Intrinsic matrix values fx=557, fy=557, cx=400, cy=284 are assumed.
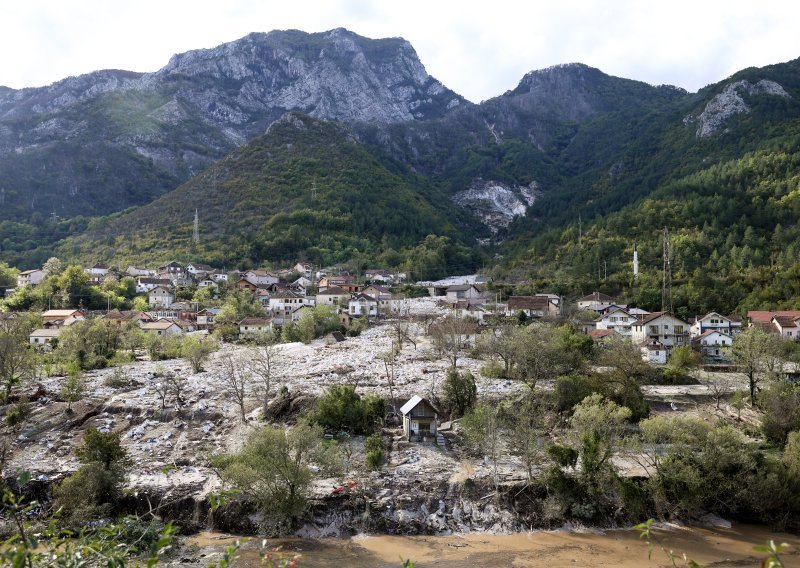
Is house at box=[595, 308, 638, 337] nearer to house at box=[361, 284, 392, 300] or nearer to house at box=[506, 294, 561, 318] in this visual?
house at box=[506, 294, 561, 318]

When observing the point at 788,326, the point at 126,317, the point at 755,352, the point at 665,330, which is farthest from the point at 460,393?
the point at 126,317

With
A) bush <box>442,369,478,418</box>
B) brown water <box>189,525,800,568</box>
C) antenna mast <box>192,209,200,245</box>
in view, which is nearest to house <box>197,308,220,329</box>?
bush <box>442,369,478,418</box>

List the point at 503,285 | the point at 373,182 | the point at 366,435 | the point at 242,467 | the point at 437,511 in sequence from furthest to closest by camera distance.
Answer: the point at 373,182 → the point at 503,285 → the point at 366,435 → the point at 437,511 → the point at 242,467

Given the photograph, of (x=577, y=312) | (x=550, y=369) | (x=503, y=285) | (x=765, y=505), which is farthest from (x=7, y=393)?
(x=503, y=285)

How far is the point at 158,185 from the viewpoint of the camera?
7096 inches

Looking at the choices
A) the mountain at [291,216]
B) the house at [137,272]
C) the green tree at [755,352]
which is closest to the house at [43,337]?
the house at [137,272]

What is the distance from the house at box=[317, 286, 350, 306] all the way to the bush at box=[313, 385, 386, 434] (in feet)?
132

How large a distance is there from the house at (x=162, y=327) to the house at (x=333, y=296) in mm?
17971

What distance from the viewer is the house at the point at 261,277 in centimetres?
8681

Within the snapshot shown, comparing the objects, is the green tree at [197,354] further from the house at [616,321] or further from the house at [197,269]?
the house at [197,269]

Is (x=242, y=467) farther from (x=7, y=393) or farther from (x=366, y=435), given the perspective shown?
(x=7, y=393)

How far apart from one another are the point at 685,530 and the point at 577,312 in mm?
40383

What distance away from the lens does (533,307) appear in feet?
210

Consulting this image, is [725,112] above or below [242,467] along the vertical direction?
above
